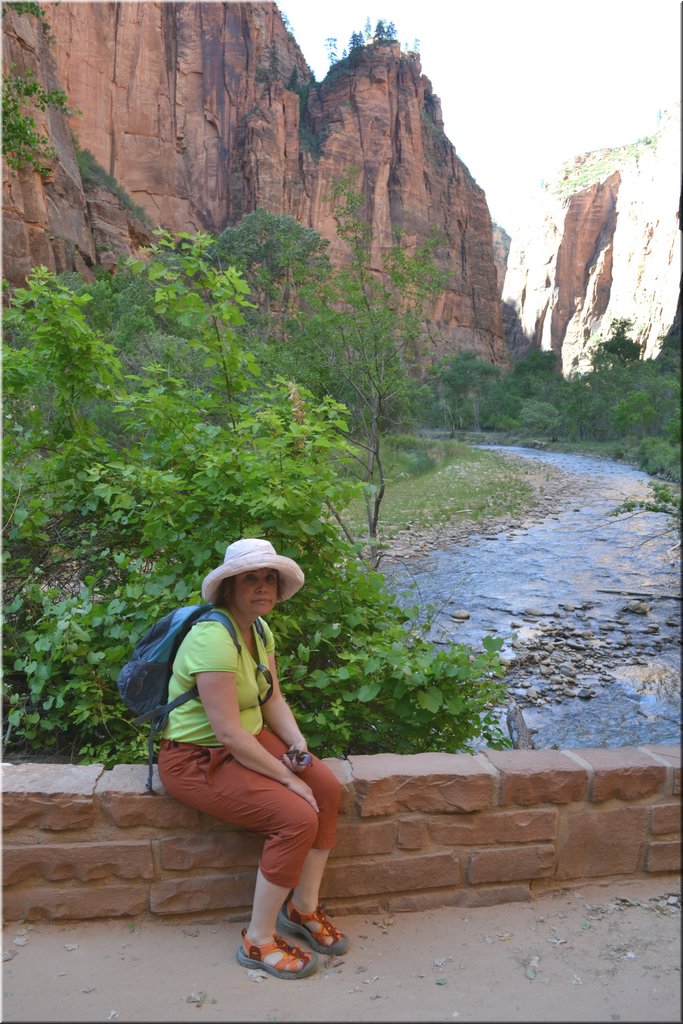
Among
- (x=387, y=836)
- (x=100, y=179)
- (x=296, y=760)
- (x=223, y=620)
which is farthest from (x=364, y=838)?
(x=100, y=179)

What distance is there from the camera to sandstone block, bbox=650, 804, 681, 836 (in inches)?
100

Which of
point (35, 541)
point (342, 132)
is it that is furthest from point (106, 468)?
point (342, 132)

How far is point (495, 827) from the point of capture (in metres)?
2.53

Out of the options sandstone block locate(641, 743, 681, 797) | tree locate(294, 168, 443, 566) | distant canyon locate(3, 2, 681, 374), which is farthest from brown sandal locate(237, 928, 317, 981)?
distant canyon locate(3, 2, 681, 374)

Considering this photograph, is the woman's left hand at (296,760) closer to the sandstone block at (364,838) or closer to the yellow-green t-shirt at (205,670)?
the yellow-green t-shirt at (205,670)

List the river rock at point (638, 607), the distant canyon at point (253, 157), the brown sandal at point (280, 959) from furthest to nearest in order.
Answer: the distant canyon at point (253, 157) → the river rock at point (638, 607) → the brown sandal at point (280, 959)

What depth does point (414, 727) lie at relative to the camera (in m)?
3.14

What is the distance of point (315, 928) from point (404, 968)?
0.30 m

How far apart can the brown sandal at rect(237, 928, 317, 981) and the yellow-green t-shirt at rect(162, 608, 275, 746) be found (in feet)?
1.99

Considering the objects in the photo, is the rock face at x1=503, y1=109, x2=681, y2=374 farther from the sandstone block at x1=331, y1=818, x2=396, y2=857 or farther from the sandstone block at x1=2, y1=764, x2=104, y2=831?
the sandstone block at x1=2, y1=764, x2=104, y2=831

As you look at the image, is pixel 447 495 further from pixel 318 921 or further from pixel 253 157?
pixel 253 157

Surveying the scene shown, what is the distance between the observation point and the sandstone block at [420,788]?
96.7 inches

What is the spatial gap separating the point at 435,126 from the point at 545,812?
236ft

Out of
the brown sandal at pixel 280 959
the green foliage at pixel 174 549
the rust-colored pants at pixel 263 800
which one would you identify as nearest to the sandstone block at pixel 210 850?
the rust-colored pants at pixel 263 800
